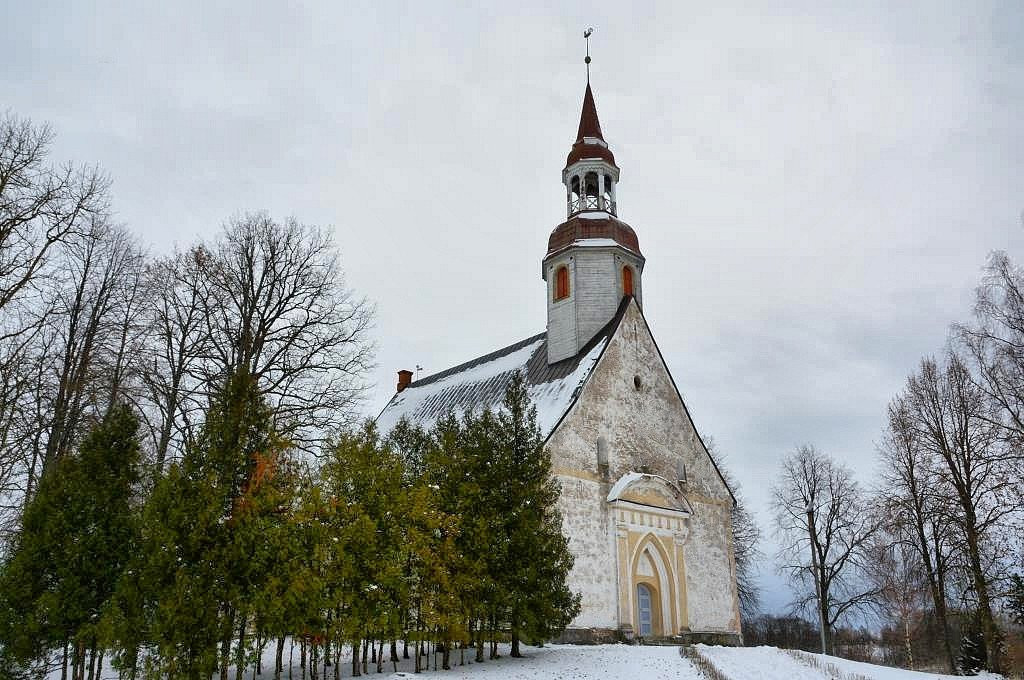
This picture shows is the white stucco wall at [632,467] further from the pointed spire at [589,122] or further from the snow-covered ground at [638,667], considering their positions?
the pointed spire at [589,122]

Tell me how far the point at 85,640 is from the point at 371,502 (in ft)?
18.9

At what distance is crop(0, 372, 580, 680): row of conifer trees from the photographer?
44.9 ft

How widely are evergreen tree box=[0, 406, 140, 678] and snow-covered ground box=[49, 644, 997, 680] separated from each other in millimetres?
4885

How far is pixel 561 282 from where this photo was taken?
30.1 metres

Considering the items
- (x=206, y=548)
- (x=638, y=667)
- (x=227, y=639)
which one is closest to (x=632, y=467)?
(x=638, y=667)

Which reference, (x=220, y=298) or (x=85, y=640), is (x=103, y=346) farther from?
(x=85, y=640)

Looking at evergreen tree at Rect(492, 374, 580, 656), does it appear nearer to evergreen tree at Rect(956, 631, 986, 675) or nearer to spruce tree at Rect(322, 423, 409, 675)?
spruce tree at Rect(322, 423, 409, 675)

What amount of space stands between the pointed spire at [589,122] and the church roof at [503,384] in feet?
27.9

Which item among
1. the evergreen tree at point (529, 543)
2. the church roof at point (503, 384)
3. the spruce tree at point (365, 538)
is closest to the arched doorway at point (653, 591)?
the church roof at point (503, 384)

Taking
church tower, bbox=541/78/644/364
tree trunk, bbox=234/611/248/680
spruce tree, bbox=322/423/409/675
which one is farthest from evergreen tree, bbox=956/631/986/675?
tree trunk, bbox=234/611/248/680

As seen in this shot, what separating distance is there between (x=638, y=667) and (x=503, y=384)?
14.9 m

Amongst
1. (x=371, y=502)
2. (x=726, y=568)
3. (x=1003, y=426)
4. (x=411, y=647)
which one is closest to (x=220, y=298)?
(x=371, y=502)

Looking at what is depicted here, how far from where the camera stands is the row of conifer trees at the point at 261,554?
539 inches

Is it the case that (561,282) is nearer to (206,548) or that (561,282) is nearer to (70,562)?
(206,548)
